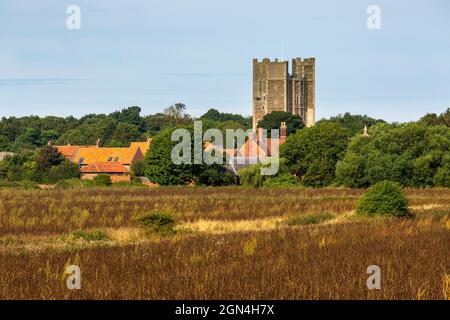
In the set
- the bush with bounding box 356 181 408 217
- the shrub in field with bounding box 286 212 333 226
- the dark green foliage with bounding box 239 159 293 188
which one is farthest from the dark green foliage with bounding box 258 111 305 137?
the bush with bounding box 356 181 408 217

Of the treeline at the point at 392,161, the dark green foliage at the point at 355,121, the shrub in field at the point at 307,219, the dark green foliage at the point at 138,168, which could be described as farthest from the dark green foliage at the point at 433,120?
the shrub in field at the point at 307,219

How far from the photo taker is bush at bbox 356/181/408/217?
96.2 feet

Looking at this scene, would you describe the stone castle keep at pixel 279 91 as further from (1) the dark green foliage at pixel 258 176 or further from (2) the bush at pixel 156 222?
(2) the bush at pixel 156 222

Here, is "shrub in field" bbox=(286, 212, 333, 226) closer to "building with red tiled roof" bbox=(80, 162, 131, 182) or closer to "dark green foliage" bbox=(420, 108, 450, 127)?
"building with red tiled roof" bbox=(80, 162, 131, 182)

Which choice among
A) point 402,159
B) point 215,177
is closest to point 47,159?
point 215,177

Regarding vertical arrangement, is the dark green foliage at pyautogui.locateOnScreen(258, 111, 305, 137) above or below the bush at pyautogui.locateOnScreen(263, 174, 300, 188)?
above

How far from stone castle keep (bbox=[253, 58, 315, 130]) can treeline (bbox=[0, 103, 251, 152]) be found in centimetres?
671

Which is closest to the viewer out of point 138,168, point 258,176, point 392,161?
point 392,161

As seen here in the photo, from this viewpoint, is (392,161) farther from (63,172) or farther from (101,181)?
(63,172)

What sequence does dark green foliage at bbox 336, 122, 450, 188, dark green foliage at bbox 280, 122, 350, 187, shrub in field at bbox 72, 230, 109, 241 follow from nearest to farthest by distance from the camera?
shrub in field at bbox 72, 230, 109, 241
dark green foliage at bbox 336, 122, 450, 188
dark green foliage at bbox 280, 122, 350, 187

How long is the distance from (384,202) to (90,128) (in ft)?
432

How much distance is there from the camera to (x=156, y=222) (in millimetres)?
23562
